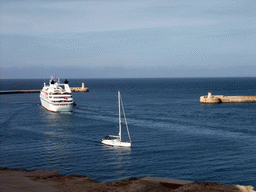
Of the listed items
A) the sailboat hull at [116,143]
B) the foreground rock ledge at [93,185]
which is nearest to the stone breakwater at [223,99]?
the sailboat hull at [116,143]

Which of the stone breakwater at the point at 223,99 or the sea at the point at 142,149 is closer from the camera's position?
the sea at the point at 142,149

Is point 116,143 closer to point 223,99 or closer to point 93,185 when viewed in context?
point 93,185

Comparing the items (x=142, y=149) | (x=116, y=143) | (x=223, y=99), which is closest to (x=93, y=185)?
(x=142, y=149)

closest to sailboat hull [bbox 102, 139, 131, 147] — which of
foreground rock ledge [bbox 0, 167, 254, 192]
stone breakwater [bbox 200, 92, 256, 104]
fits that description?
foreground rock ledge [bbox 0, 167, 254, 192]

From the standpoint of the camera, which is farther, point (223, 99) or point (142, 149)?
point (223, 99)

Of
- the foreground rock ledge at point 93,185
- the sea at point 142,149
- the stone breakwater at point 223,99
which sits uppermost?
the stone breakwater at point 223,99

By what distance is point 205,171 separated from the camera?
3102 centimetres

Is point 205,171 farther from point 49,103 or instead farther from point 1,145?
point 49,103

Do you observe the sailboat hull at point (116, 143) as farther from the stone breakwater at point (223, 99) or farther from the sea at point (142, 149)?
the stone breakwater at point (223, 99)

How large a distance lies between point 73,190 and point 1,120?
55.3 m

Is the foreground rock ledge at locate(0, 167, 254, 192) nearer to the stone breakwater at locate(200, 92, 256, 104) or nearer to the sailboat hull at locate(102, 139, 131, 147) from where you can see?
the sailboat hull at locate(102, 139, 131, 147)

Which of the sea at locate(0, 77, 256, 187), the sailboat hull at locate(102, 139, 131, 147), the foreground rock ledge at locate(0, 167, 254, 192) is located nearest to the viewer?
the foreground rock ledge at locate(0, 167, 254, 192)

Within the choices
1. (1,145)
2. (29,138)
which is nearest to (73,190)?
(1,145)

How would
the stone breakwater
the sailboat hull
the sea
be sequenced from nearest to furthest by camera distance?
the sea, the sailboat hull, the stone breakwater
